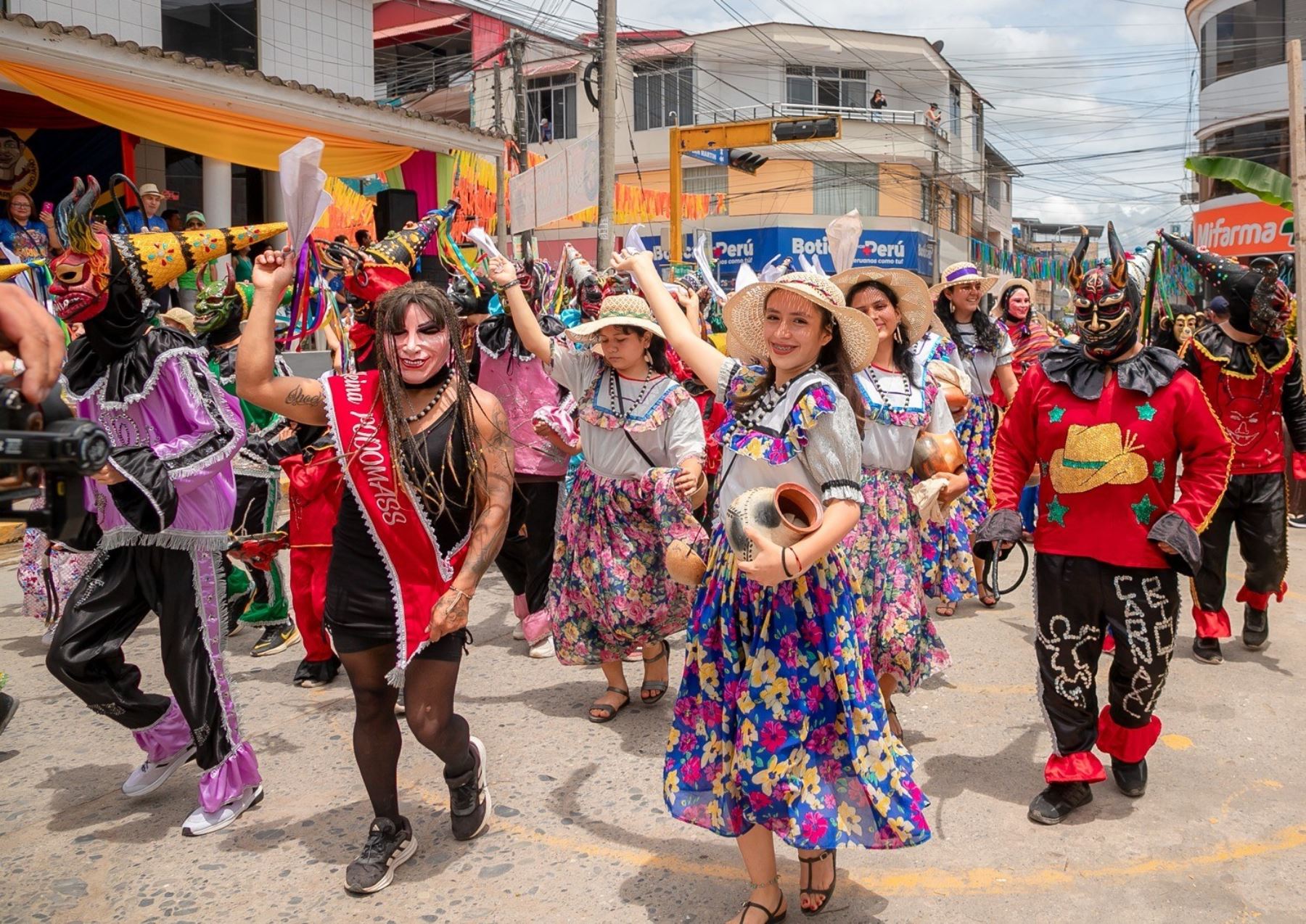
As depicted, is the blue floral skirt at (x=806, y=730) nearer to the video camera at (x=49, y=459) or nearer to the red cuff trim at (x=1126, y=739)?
the red cuff trim at (x=1126, y=739)

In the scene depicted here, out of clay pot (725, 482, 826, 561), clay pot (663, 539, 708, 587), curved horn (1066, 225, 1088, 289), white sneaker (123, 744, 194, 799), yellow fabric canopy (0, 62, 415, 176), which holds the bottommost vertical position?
white sneaker (123, 744, 194, 799)

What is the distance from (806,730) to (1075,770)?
1.55 meters

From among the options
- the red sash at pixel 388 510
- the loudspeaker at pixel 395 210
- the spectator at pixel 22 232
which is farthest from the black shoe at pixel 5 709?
the loudspeaker at pixel 395 210

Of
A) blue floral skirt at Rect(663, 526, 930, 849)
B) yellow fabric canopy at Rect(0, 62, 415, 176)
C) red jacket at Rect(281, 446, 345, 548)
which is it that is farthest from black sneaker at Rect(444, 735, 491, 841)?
yellow fabric canopy at Rect(0, 62, 415, 176)

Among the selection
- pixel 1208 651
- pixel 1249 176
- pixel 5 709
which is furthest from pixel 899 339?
pixel 1249 176

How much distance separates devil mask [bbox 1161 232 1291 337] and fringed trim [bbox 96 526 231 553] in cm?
503

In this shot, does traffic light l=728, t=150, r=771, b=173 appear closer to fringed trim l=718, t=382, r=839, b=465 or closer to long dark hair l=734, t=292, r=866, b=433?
long dark hair l=734, t=292, r=866, b=433

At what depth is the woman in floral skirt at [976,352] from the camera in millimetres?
6812

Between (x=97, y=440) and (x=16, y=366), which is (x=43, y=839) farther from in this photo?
(x=97, y=440)

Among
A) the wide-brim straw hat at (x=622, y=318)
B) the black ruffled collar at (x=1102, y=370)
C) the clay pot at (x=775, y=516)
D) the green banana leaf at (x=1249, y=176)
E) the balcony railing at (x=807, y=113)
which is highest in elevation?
the balcony railing at (x=807, y=113)

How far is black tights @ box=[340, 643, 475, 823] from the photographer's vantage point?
3645mm

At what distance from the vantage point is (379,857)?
3.67 meters

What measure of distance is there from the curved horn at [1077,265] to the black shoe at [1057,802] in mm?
1908

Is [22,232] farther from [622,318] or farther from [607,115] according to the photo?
[622,318]
